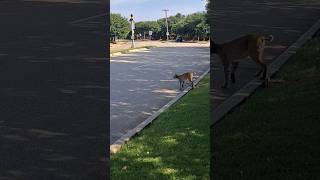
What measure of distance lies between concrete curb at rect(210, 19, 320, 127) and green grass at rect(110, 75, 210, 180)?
44.8 inches

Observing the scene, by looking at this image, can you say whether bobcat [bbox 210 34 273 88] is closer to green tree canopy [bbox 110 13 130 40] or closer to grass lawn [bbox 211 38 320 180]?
grass lawn [bbox 211 38 320 180]

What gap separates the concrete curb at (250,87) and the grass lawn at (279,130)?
0.03m

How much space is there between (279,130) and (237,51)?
0.55m

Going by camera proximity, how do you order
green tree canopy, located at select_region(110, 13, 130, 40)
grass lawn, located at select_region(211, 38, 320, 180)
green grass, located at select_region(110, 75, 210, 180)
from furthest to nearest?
1. green tree canopy, located at select_region(110, 13, 130, 40)
2. green grass, located at select_region(110, 75, 210, 180)
3. grass lawn, located at select_region(211, 38, 320, 180)

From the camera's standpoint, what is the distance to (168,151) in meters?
4.75

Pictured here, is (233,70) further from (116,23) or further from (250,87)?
(116,23)

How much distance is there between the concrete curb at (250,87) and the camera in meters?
2.88

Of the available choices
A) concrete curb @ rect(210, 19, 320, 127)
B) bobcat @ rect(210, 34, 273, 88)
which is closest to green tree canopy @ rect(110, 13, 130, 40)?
bobcat @ rect(210, 34, 273, 88)

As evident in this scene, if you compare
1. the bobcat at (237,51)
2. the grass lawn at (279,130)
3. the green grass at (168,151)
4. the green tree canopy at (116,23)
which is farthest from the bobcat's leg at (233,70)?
the green tree canopy at (116,23)

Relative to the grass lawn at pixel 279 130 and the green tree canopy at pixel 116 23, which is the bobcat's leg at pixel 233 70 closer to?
the grass lawn at pixel 279 130

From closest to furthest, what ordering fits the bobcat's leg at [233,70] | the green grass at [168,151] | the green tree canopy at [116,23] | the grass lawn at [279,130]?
the grass lawn at [279,130], the bobcat's leg at [233,70], the green grass at [168,151], the green tree canopy at [116,23]

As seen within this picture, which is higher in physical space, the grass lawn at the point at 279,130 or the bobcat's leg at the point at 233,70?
the bobcat's leg at the point at 233,70

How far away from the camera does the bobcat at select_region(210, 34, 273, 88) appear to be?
2.87 meters

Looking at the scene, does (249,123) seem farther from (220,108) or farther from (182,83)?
(182,83)
